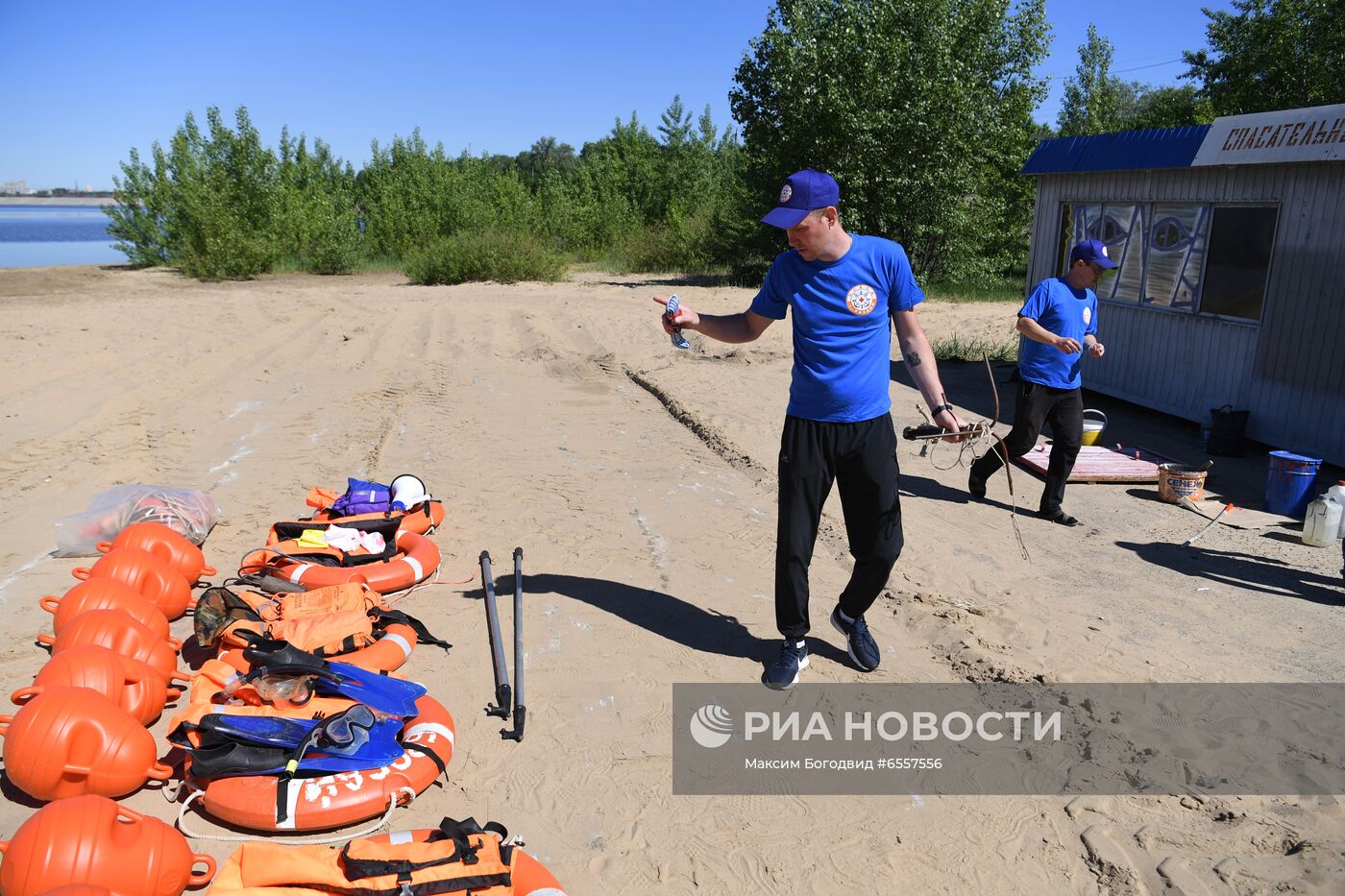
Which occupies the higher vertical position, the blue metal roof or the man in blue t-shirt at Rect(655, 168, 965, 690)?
the blue metal roof

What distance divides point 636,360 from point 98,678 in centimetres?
1069

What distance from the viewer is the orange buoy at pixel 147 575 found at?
4879mm

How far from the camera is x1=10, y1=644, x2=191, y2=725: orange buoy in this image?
146 inches

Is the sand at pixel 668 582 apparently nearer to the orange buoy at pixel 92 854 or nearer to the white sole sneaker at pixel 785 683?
the white sole sneaker at pixel 785 683

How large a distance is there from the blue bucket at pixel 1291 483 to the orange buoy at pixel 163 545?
7.83 meters

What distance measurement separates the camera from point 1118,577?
611 centimetres

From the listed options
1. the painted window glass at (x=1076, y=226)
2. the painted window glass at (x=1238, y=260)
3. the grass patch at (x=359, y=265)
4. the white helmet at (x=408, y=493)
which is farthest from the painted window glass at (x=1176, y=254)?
the grass patch at (x=359, y=265)

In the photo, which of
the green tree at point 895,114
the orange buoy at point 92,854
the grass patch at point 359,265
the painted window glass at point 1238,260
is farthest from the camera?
the grass patch at point 359,265

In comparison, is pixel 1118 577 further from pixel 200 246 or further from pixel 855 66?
pixel 200 246

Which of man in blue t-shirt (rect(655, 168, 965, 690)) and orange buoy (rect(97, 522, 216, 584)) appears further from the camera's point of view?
orange buoy (rect(97, 522, 216, 584))

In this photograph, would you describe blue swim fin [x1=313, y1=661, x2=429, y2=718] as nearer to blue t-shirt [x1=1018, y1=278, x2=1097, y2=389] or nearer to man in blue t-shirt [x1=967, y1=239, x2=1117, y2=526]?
man in blue t-shirt [x1=967, y1=239, x2=1117, y2=526]

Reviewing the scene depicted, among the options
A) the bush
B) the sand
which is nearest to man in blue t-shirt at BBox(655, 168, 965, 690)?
the sand

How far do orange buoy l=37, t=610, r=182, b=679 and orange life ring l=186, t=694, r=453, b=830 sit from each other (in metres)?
0.94

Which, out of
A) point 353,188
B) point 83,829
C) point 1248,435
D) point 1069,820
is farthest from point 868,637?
point 353,188
